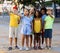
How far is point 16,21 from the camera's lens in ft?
45.0

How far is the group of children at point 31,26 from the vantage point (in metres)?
13.6

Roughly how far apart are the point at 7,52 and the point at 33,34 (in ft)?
5.09

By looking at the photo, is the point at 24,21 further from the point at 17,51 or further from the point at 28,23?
the point at 17,51

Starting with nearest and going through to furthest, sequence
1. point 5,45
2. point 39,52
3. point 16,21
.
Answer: point 39,52 → point 16,21 → point 5,45

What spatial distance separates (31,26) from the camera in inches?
541

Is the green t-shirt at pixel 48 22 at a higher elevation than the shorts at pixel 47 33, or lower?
higher

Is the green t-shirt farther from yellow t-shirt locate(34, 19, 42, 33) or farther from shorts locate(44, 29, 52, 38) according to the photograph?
yellow t-shirt locate(34, 19, 42, 33)

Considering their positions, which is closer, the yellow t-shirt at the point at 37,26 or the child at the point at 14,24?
the child at the point at 14,24

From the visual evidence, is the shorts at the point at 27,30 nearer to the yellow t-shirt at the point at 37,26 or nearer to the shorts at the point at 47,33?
the yellow t-shirt at the point at 37,26

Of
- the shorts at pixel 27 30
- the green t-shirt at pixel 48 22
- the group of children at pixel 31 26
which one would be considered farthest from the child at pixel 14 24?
the green t-shirt at pixel 48 22

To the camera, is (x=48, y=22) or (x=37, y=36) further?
(x=48, y=22)

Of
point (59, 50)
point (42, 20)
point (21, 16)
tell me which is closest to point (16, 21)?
point (21, 16)

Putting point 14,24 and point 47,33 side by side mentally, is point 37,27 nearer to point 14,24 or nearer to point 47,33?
point 47,33

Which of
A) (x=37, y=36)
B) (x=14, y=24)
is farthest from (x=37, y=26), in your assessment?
(x=14, y=24)
